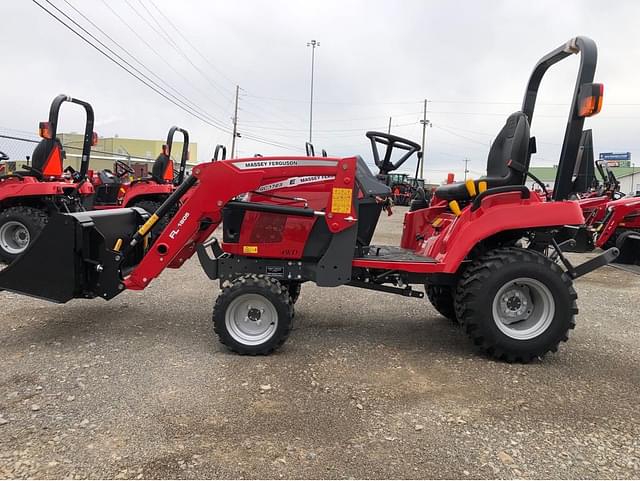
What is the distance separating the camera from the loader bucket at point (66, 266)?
12.9 feet

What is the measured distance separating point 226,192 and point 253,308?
0.96m

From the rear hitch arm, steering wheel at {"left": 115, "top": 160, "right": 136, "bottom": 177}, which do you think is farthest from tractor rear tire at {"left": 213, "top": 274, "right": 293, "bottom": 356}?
steering wheel at {"left": 115, "top": 160, "right": 136, "bottom": 177}

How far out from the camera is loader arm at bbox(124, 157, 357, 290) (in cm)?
391

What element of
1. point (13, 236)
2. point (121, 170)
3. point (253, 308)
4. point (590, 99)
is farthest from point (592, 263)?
point (121, 170)

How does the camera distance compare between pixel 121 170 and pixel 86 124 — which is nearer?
pixel 86 124

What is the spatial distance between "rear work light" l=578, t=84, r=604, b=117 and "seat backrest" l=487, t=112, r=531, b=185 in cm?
53

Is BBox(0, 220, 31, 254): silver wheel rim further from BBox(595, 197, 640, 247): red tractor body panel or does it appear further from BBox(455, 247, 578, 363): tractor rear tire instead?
BBox(595, 197, 640, 247): red tractor body panel

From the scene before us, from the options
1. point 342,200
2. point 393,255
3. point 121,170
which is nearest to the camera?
point 342,200

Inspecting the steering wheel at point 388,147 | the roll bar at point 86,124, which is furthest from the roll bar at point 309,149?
the roll bar at point 86,124

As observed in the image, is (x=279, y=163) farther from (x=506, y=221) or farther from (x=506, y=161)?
(x=506, y=161)

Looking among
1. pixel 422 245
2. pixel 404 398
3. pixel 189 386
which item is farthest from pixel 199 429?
pixel 422 245

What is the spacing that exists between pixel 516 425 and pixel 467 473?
648 mm

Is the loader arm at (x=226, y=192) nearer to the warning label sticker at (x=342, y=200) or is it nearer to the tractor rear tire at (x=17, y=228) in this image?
the warning label sticker at (x=342, y=200)

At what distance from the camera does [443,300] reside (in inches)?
194
